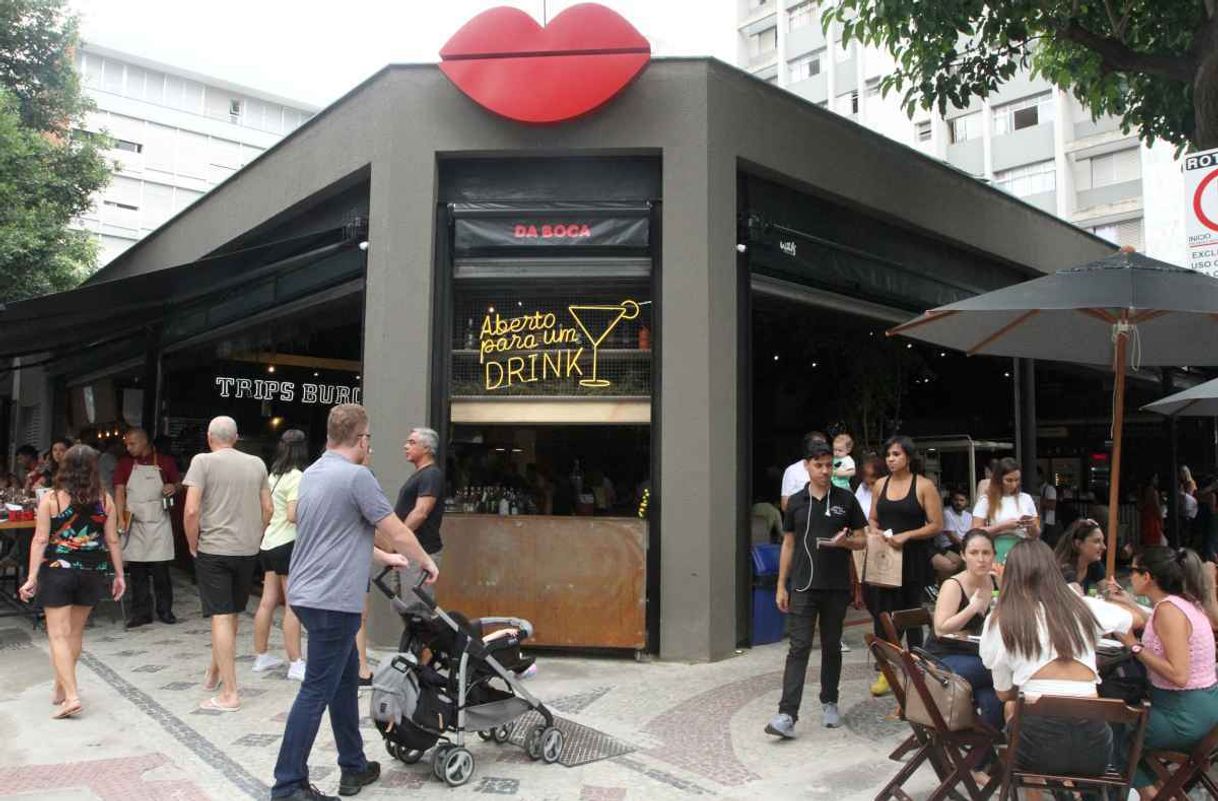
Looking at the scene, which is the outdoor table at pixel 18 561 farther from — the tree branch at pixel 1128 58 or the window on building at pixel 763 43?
the window on building at pixel 763 43

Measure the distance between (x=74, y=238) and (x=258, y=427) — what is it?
19.3 ft

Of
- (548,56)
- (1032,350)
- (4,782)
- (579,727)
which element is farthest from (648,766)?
(548,56)

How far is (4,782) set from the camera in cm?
423

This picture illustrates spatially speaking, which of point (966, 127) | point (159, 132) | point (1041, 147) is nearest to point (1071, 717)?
point (1041, 147)

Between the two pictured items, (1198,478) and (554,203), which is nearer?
(554,203)

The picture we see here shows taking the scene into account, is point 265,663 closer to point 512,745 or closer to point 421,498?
point 421,498

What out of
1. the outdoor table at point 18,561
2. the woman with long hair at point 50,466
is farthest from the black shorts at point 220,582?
the woman with long hair at point 50,466

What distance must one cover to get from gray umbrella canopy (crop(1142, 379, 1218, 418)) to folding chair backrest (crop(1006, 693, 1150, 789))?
4694 millimetres

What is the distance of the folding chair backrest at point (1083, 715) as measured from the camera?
10.2 feet

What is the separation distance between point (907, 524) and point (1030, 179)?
31508 mm

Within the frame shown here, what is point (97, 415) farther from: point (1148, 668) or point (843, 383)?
point (1148, 668)

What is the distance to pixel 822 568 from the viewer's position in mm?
5141

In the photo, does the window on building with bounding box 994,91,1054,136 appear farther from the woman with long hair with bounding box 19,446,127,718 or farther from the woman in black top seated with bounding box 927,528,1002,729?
the woman with long hair with bounding box 19,446,127,718

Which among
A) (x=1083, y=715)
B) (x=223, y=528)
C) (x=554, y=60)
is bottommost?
(x=1083, y=715)
